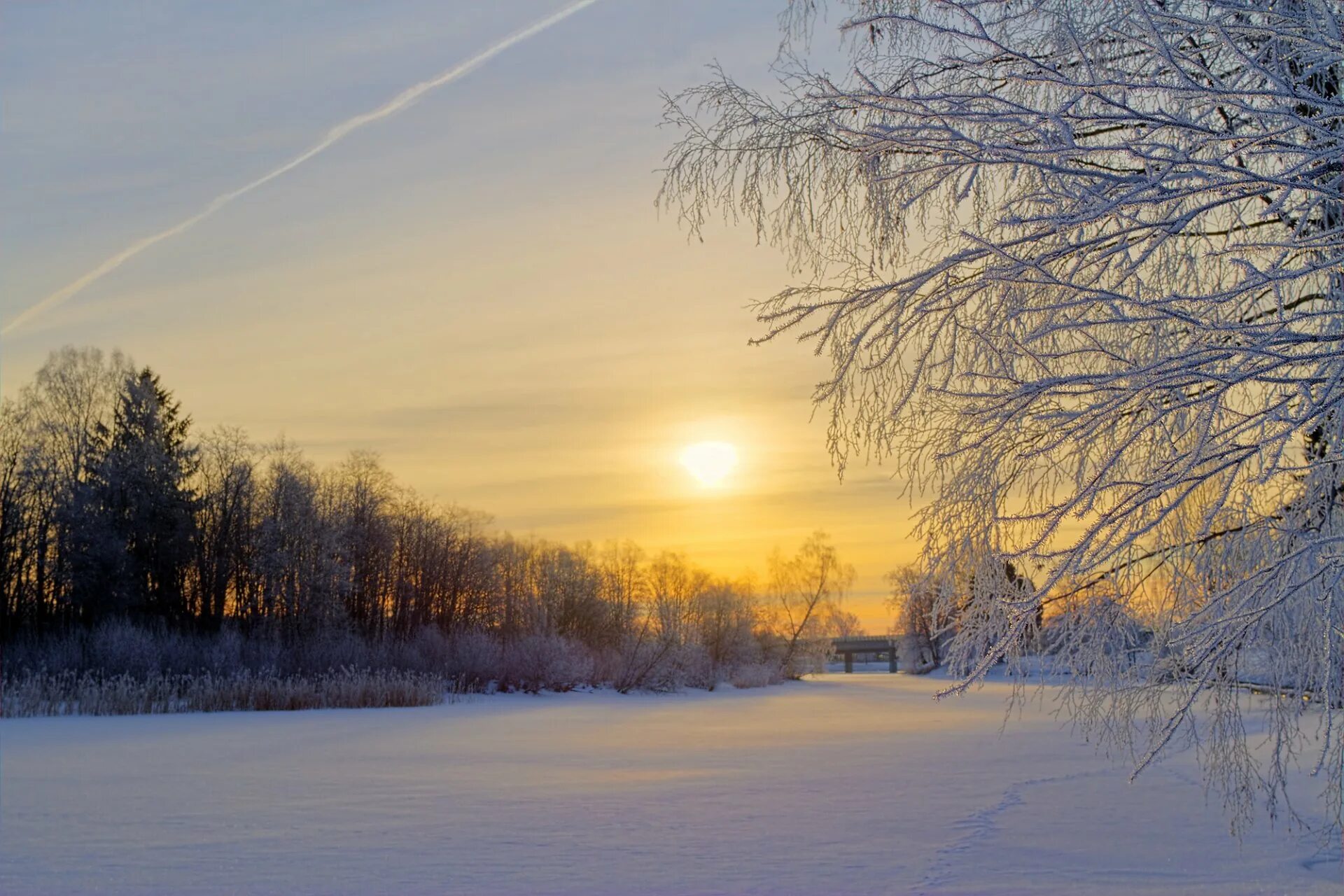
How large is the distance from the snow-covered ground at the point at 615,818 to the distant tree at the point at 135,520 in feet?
70.8

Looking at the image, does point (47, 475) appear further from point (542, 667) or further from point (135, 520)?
point (542, 667)

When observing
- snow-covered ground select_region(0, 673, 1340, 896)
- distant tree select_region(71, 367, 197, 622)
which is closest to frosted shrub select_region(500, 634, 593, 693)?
snow-covered ground select_region(0, 673, 1340, 896)

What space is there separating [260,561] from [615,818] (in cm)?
3036

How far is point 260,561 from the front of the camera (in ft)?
114

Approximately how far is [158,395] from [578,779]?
126ft

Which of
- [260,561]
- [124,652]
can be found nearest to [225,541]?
[260,561]

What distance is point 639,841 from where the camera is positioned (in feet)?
21.1

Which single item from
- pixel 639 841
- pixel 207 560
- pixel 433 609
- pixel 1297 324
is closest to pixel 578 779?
pixel 639 841

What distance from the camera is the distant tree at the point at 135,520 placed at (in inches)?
1300

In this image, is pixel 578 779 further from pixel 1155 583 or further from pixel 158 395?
pixel 158 395

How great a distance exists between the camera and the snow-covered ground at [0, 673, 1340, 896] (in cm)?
552

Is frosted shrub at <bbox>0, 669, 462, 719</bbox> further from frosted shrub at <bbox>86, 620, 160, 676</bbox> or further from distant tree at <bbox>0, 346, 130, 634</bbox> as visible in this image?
distant tree at <bbox>0, 346, 130, 634</bbox>

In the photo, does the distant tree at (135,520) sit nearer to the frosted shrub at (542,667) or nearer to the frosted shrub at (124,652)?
the frosted shrub at (124,652)

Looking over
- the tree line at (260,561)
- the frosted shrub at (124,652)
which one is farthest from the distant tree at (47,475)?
the frosted shrub at (124,652)
